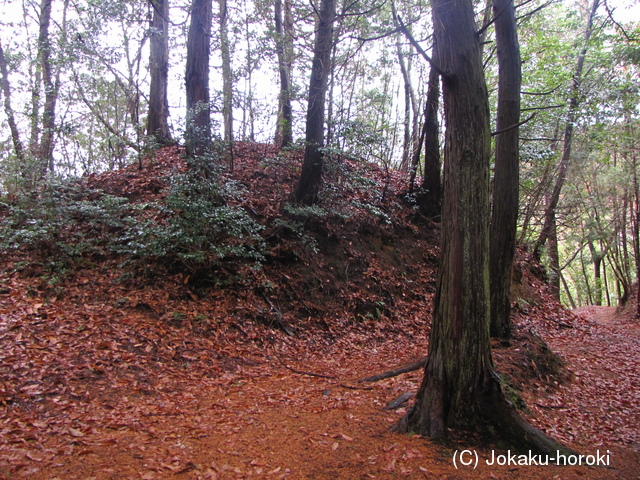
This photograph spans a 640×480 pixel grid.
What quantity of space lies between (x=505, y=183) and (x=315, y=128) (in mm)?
4694

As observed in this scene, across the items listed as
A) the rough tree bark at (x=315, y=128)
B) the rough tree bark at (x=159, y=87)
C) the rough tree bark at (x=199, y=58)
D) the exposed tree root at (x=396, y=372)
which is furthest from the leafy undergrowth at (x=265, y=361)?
the rough tree bark at (x=199, y=58)

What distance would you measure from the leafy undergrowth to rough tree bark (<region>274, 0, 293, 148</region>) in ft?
3.16

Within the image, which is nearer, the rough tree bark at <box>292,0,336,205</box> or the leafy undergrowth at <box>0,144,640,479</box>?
the leafy undergrowth at <box>0,144,640,479</box>

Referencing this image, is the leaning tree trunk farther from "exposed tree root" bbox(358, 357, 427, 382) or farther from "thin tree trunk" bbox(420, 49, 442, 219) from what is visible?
"thin tree trunk" bbox(420, 49, 442, 219)

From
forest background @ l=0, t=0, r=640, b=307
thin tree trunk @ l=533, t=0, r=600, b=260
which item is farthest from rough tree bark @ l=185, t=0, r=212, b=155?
thin tree trunk @ l=533, t=0, r=600, b=260

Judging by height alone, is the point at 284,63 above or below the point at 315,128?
above

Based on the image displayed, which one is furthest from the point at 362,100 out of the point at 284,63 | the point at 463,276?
the point at 463,276

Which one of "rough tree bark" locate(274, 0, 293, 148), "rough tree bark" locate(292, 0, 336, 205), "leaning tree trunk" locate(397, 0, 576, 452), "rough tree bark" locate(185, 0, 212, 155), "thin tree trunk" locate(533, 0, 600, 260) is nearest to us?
"leaning tree trunk" locate(397, 0, 576, 452)

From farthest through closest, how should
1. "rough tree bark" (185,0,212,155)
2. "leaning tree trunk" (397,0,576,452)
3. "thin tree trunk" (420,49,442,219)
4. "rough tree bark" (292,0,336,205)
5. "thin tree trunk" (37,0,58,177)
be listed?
"thin tree trunk" (420,49,442,219), "thin tree trunk" (37,0,58,177), "rough tree bark" (292,0,336,205), "rough tree bark" (185,0,212,155), "leaning tree trunk" (397,0,576,452)

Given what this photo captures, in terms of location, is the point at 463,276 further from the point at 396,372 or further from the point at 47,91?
the point at 47,91

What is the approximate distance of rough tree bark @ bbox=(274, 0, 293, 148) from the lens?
449 inches

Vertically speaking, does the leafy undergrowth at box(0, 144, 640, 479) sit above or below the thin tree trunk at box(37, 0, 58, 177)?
below

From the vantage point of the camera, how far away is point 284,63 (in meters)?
12.5

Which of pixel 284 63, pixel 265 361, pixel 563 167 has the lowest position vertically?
pixel 265 361
